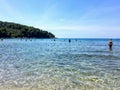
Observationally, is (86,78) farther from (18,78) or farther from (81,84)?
(18,78)

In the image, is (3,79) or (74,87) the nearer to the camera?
(74,87)

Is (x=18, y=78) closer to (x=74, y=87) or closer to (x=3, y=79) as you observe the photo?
(x=3, y=79)

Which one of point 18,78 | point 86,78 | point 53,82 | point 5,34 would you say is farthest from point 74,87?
point 5,34

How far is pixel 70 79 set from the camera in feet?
44.0

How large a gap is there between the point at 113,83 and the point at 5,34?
187827 mm

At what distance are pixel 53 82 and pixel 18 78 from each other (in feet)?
8.31

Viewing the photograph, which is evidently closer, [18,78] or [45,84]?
[45,84]

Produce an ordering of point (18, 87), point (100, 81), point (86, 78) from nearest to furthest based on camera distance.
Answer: point (18, 87) < point (100, 81) < point (86, 78)

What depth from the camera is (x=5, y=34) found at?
192 meters

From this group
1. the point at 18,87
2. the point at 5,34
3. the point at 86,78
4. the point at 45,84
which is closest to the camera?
the point at 18,87

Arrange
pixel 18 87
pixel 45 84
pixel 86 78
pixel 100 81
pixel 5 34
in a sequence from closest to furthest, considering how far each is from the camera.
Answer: pixel 18 87, pixel 45 84, pixel 100 81, pixel 86 78, pixel 5 34

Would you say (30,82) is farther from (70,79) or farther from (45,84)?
(70,79)

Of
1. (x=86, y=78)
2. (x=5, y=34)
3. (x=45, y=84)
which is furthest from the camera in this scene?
(x=5, y=34)

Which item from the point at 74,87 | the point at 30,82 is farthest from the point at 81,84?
the point at 30,82
